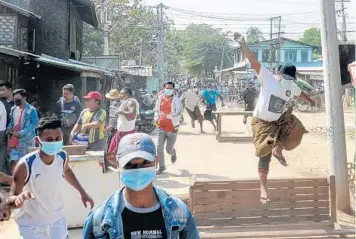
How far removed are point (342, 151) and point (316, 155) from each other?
6534mm

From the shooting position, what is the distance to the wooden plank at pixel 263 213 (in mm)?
5492

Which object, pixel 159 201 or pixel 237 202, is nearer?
pixel 159 201

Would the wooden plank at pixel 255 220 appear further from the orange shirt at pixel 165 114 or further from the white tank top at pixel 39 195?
the orange shirt at pixel 165 114

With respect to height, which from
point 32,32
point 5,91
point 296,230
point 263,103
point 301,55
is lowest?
point 296,230

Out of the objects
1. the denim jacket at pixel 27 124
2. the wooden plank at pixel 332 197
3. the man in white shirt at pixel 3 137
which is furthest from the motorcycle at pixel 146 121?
the wooden plank at pixel 332 197

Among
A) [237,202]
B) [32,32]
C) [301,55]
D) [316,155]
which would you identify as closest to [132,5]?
[301,55]

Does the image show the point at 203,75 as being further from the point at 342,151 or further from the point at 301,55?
the point at 342,151

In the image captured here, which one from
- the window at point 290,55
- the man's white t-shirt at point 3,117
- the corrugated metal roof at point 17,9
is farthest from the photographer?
the window at point 290,55

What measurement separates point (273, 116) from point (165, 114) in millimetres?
4213

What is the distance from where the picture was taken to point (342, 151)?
642 centimetres

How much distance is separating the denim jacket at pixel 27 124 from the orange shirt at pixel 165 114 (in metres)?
2.37

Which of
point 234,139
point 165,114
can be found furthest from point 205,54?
point 165,114

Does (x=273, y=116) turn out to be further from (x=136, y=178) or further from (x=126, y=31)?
(x=126, y=31)

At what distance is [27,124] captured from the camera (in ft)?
25.9
